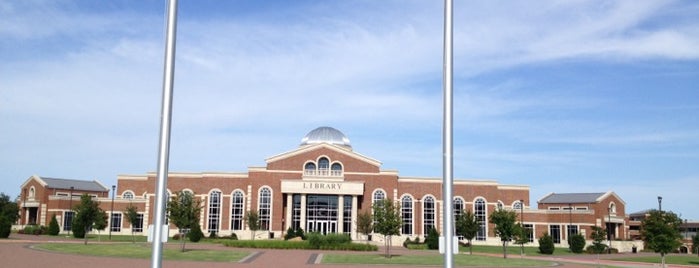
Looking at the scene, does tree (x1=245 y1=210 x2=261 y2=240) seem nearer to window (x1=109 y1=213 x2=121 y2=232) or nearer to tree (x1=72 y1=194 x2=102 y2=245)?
tree (x1=72 y1=194 x2=102 y2=245)

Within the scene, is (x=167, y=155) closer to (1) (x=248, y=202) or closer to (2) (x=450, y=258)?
(2) (x=450, y=258)

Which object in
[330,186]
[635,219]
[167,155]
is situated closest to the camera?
[167,155]

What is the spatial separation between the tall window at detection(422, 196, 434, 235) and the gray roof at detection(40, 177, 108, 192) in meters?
48.9

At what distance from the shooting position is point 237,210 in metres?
A: 70.8

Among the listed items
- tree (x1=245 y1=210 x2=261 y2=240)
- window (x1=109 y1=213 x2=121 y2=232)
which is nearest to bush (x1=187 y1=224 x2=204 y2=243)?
tree (x1=245 y1=210 x2=261 y2=240)

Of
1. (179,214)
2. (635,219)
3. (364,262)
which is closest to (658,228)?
(364,262)

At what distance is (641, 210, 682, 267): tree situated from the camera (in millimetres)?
38281

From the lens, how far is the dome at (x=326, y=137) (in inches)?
3095

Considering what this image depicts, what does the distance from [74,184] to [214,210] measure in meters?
32.0

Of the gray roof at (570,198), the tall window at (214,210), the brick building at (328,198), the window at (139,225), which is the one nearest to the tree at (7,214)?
the brick building at (328,198)

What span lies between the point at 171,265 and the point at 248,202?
40.8 metres


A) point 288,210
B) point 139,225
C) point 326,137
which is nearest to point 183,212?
point 288,210

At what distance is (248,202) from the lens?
70000 millimetres

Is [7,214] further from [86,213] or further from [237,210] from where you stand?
[237,210]
